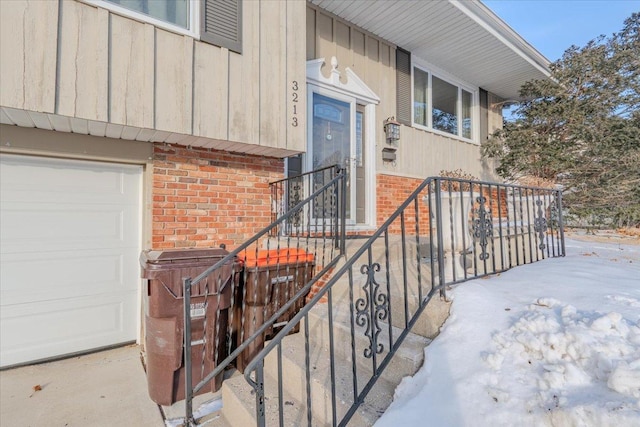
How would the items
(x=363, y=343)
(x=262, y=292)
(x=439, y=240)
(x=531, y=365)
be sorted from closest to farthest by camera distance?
(x=531, y=365)
(x=363, y=343)
(x=439, y=240)
(x=262, y=292)

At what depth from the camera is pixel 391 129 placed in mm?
5551

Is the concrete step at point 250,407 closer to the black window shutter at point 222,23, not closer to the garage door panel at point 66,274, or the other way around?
the garage door panel at point 66,274

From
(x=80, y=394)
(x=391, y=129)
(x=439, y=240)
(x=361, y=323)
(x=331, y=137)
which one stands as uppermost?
(x=391, y=129)

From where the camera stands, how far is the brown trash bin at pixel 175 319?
2428 mm

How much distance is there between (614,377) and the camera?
1.27m

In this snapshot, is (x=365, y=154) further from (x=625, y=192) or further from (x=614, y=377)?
(x=625, y=192)

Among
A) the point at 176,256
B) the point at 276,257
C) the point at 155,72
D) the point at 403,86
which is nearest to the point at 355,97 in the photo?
the point at 403,86

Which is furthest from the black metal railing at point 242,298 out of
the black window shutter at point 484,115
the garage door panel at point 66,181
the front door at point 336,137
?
the black window shutter at point 484,115

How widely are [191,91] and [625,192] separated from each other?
8855mm

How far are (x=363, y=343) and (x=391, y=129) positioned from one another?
4210 mm

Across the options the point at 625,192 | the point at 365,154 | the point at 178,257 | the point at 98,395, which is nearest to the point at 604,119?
the point at 625,192

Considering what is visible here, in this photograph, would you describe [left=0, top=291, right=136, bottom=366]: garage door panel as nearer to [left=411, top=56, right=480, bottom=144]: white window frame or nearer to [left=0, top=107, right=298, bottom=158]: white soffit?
[left=0, top=107, right=298, bottom=158]: white soffit

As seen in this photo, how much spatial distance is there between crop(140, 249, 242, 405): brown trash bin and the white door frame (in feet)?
8.55

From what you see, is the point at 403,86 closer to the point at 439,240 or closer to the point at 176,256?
the point at 439,240
